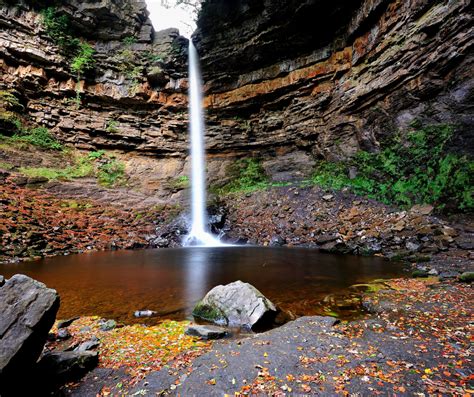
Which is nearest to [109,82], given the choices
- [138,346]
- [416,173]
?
[416,173]

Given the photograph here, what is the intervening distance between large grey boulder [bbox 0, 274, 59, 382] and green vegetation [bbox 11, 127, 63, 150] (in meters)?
19.7

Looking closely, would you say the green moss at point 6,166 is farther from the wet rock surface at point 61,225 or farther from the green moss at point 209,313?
the green moss at point 209,313

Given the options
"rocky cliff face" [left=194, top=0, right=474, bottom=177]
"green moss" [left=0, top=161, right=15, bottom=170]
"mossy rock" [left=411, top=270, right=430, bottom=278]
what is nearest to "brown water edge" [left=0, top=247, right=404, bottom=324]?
"mossy rock" [left=411, top=270, right=430, bottom=278]

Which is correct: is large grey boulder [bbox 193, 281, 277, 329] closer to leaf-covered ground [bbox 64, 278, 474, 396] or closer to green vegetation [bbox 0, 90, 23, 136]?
leaf-covered ground [bbox 64, 278, 474, 396]

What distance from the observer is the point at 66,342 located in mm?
3730

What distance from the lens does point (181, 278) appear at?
755 cm

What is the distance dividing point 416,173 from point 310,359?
1375 cm

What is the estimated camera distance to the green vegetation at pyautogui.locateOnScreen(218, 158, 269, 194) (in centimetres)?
2080

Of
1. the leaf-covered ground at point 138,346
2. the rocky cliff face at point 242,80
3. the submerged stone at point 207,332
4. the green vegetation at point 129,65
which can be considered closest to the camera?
the leaf-covered ground at point 138,346

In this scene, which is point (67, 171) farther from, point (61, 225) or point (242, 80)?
point (242, 80)

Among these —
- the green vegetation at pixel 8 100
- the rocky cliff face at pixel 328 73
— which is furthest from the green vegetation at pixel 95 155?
the rocky cliff face at pixel 328 73

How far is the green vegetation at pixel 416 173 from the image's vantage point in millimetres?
11180

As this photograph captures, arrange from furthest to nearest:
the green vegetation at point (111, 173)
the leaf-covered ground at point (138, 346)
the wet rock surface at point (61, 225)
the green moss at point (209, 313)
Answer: the green vegetation at point (111, 173)
the wet rock surface at point (61, 225)
the green moss at point (209, 313)
the leaf-covered ground at point (138, 346)

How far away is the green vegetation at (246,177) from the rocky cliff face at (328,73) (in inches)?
44.0
